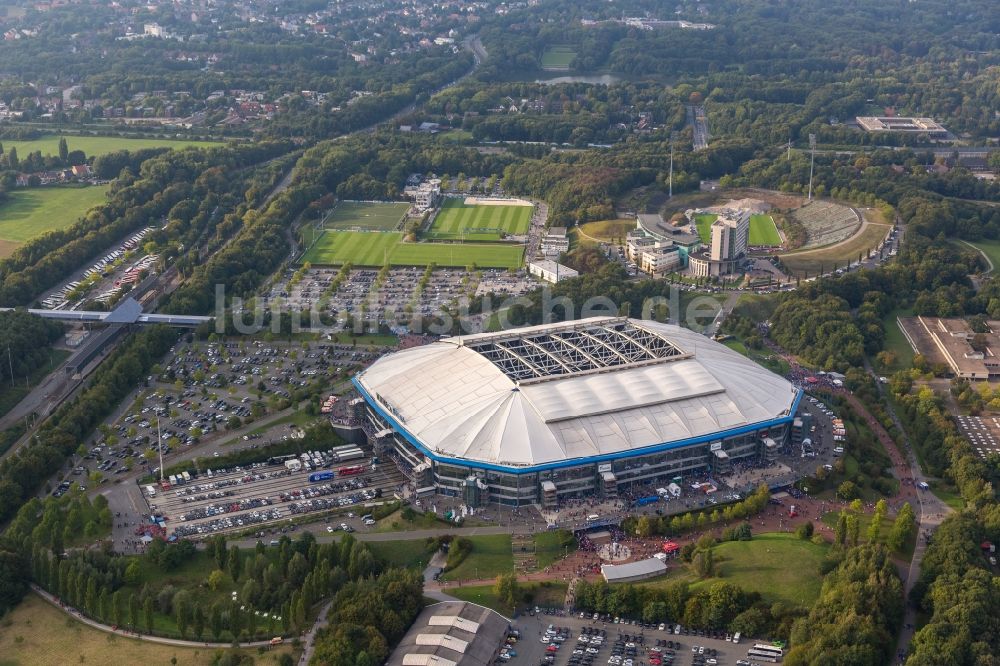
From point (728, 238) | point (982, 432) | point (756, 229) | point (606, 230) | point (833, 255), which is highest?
point (728, 238)

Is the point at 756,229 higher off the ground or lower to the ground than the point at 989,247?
higher

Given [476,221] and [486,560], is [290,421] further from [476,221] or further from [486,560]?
[476,221]

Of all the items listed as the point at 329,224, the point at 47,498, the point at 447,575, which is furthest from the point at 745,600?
the point at 329,224

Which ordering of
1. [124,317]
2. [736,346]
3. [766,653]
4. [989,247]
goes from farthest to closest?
[989,247]
[124,317]
[736,346]
[766,653]

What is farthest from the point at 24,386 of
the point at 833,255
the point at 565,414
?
the point at 833,255

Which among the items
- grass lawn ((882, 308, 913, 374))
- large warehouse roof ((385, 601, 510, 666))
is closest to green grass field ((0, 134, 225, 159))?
grass lawn ((882, 308, 913, 374))

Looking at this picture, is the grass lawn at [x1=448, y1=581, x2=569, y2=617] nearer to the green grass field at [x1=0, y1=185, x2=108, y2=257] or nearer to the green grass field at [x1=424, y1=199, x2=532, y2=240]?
the green grass field at [x1=424, y1=199, x2=532, y2=240]
